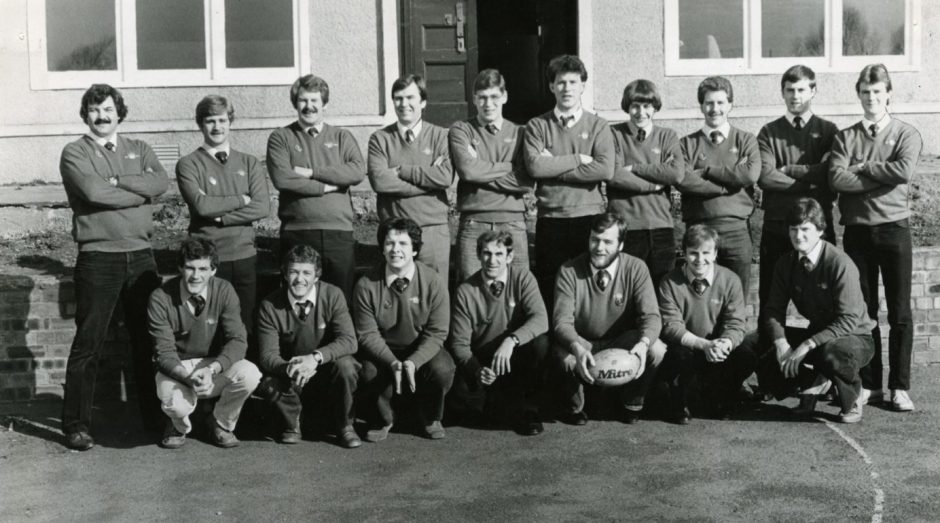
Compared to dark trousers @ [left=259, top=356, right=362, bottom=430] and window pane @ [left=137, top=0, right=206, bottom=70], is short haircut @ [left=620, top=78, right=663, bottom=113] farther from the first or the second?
window pane @ [left=137, top=0, right=206, bottom=70]

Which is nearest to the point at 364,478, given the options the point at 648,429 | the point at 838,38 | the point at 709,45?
the point at 648,429

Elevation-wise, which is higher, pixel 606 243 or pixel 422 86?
pixel 422 86

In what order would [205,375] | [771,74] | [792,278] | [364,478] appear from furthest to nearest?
1. [771,74]
2. [792,278]
3. [205,375]
4. [364,478]

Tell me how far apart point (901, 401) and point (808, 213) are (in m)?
1.43

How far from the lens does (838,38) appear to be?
13.1 metres

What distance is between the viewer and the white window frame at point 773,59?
1274cm

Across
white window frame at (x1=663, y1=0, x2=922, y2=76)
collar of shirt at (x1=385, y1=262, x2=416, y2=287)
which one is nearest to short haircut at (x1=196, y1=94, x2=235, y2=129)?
collar of shirt at (x1=385, y1=262, x2=416, y2=287)

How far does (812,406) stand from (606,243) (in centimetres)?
179

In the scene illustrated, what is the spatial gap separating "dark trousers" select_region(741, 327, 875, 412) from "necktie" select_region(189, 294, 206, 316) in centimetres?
352

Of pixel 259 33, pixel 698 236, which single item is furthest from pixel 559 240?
pixel 259 33

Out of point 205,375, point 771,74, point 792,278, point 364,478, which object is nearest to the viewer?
point 364,478

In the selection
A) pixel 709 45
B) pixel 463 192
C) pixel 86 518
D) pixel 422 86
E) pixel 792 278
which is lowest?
pixel 86 518

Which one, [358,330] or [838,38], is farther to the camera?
[838,38]

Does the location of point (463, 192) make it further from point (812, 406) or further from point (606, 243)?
point (812, 406)
